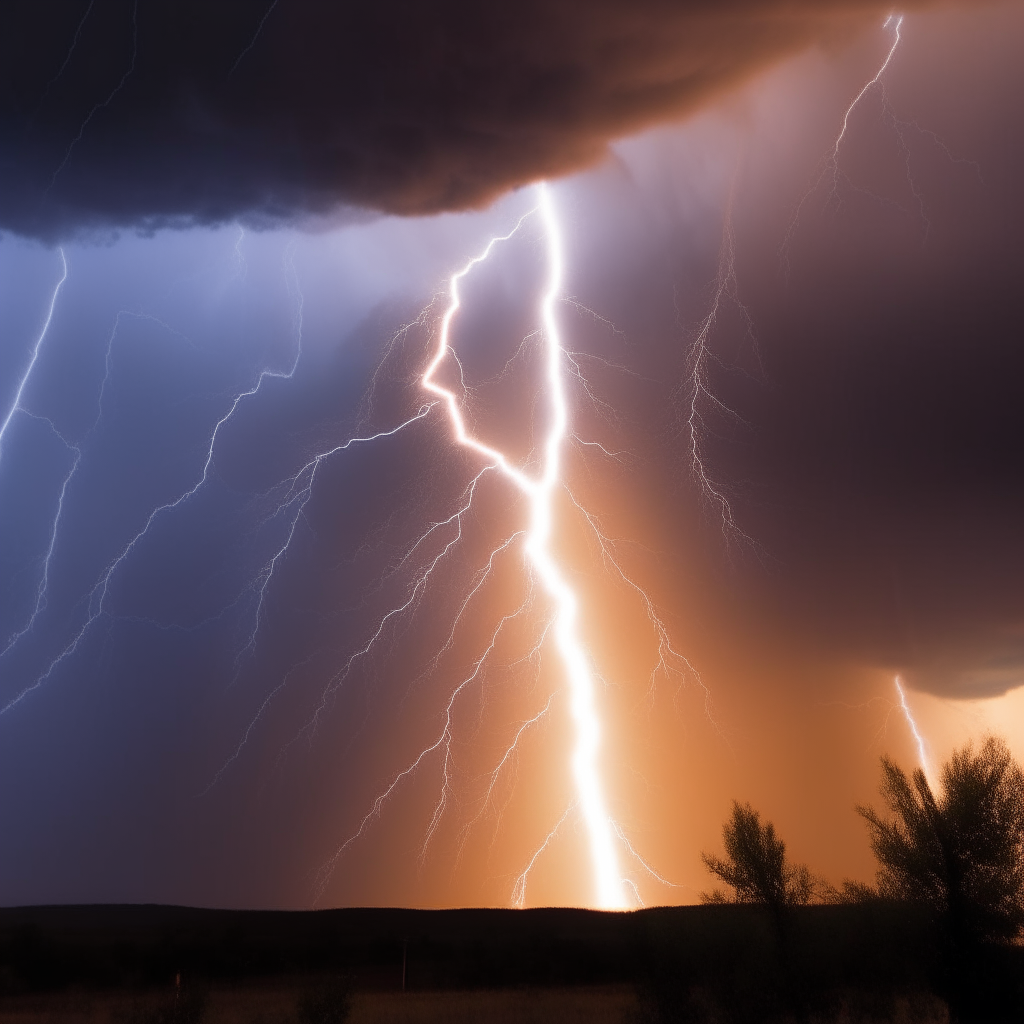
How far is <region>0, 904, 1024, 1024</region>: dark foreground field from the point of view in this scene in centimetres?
→ 1430

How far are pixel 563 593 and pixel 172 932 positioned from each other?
16548mm

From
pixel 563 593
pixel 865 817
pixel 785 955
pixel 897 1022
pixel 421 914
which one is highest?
pixel 563 593

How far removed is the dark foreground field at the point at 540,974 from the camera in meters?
14.3

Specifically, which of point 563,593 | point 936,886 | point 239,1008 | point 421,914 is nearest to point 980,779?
point 936,886

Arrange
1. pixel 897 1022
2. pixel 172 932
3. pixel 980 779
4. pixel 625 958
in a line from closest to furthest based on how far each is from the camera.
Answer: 1. pixel 980 779
2. pixel 897 1022
3. pixel 625 958
4. pixel 172 932

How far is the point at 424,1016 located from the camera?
51.4 ft

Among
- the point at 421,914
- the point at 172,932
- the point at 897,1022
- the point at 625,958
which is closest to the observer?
the point at 897,1022

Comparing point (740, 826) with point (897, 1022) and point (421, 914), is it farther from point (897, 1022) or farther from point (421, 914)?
point (421, 914)

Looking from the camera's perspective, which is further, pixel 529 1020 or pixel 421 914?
pixel 421 914

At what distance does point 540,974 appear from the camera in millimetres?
22016

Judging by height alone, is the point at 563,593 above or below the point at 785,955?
above

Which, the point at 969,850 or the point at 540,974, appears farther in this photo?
the point at 540,974

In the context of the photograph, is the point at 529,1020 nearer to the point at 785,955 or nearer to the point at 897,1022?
the point at 785,955

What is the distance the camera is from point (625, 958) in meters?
22.9
